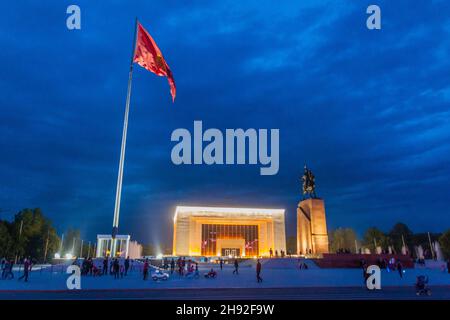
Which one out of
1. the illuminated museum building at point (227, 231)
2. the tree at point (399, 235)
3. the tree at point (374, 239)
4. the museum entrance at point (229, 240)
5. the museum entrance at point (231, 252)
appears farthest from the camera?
the tree at point (399, 235)

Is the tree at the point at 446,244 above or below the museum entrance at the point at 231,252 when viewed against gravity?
above

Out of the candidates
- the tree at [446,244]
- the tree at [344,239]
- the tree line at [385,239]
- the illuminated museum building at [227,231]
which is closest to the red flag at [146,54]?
the illuminated museum building at [227,231]

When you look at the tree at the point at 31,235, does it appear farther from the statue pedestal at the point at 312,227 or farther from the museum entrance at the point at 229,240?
the statue pedestal at the point at 312,227

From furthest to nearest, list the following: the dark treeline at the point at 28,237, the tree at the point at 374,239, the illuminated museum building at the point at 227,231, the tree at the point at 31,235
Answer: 1. the tree at the point at 374,239
2. the illuminated museum building at the point at 227,231
3. the tree at the point at 31,235
4. the dark treeline at the point at 28,237

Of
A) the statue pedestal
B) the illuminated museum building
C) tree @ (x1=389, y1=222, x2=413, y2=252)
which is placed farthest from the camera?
tree @ (x1=389, y1=222, x2=413, y2=252)

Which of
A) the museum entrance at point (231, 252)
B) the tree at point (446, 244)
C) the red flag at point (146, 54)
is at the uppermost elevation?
the red flag at point (146, 54)

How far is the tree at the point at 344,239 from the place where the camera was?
87.1m

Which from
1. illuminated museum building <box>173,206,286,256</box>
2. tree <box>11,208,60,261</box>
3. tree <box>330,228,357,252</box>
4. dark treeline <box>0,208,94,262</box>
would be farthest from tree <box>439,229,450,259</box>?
tree <box>11,208,60,261</box>

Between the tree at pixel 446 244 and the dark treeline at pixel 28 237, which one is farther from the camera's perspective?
the tree at pixel 446 244

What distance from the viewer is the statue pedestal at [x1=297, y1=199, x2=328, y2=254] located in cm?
3619

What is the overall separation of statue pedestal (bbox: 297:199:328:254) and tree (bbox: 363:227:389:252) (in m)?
45.3

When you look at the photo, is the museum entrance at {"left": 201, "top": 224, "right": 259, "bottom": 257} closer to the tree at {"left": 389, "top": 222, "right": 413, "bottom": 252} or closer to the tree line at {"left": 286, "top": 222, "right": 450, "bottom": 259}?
the tree line at {"left": 286, "top": 222, "right": 450, "bottom": 259}

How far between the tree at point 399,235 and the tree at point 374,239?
3717 millimetres
